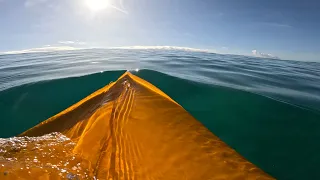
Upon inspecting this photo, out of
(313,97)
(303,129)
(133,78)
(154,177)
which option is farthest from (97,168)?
(313,97)

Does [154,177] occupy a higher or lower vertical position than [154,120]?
lower

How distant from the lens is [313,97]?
725cm

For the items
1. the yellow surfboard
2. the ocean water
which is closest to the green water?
the ocean water

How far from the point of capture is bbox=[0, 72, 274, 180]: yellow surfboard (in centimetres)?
219

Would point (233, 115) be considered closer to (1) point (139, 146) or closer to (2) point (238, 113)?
(2) point (238, 113)

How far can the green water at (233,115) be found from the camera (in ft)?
13.1

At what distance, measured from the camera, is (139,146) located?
2.60 meters

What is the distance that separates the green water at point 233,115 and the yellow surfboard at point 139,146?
1.89 metres

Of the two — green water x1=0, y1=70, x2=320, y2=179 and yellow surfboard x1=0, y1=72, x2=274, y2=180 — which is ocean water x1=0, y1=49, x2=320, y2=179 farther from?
yellow surfboard x1=0, y1=72, x2=274, y2=180

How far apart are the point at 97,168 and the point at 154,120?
0.99 m

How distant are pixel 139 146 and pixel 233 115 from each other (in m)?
3.34

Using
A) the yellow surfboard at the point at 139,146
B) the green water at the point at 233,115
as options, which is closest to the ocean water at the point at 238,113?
the green water at the point at 233,115

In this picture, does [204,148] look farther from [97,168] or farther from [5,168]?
[5,168]

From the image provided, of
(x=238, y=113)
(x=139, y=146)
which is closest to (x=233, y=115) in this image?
(x=238, y=113)
